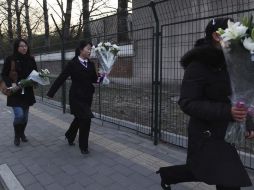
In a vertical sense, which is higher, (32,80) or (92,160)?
(32,80)

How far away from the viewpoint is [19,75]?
590cm

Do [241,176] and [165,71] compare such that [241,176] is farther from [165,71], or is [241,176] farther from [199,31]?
[165,71]

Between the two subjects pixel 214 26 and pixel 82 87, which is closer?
pixel 214 26

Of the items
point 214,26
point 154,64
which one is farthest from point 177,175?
point 154,64

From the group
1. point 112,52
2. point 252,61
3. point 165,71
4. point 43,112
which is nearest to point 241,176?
point 252,61

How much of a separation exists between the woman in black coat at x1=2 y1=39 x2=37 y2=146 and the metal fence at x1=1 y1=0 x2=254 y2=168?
1805 millimetres

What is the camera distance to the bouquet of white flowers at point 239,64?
2.27m

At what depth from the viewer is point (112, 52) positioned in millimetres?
6074

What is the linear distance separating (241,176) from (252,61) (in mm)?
867

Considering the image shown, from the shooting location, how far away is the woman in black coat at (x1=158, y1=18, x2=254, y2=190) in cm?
257

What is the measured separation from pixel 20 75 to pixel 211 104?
13.6ft

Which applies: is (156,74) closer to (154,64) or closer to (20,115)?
(154,64)

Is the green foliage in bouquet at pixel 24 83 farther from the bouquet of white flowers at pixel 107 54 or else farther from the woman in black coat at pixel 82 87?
the bouquet of white flowers at pixel 107 54

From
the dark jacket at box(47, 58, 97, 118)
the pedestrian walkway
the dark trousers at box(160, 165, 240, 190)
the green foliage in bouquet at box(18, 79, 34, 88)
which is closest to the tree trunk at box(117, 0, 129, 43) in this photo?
the dark jacket at box(47, 58, 97, 118)
